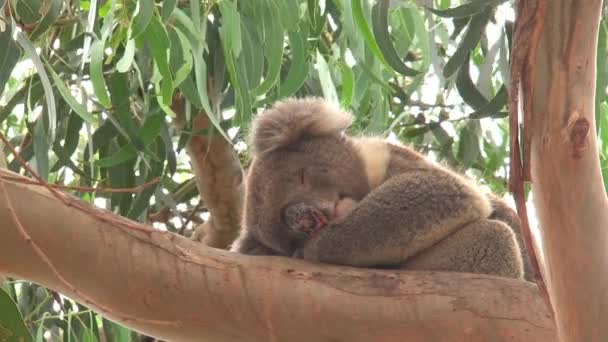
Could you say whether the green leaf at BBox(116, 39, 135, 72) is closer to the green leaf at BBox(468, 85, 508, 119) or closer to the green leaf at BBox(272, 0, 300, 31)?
the green leaf at BBox(272, 0, 300, 31)

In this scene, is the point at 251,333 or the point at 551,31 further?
the point at 251,333

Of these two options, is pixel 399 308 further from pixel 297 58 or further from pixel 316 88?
pixel 316 88

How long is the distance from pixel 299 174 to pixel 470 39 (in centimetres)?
58

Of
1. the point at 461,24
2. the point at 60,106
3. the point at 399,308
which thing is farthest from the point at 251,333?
the point at 60,106

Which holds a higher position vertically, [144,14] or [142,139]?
[144,14]

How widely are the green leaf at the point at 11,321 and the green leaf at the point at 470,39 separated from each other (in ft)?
3.80

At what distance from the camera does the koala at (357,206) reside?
88.1 inches

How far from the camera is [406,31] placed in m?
2.77

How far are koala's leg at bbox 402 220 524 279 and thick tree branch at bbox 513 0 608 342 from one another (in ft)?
2.33

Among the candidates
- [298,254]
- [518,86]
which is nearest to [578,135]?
[518,86]

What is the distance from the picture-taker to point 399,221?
2.26 metres

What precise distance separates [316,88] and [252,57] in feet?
2.77

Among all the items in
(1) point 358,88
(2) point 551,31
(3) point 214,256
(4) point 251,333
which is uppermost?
(2) point 551,31

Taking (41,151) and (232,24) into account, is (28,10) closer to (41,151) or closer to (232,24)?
(41,151)
